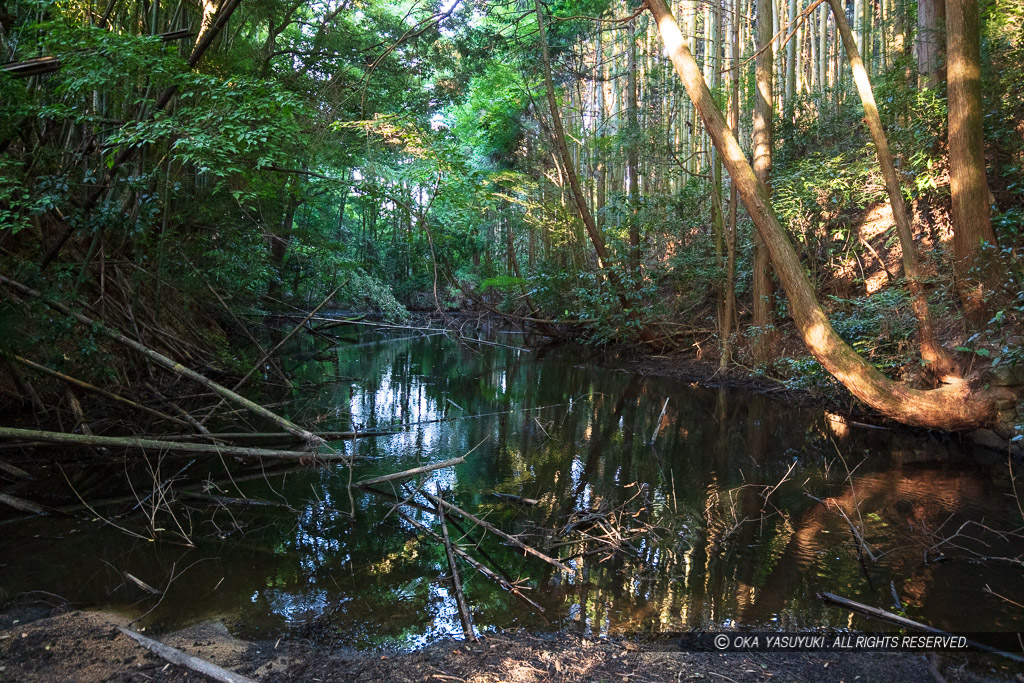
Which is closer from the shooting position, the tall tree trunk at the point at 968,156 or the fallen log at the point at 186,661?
the fallen log at the point at 186,661

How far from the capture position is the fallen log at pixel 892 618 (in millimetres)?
3307

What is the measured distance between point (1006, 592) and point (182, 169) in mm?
10835

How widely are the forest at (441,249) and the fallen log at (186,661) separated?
4.09 feet

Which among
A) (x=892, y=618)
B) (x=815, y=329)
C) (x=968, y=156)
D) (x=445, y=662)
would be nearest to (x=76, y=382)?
(x=445, y=662)

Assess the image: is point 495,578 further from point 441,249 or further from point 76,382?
point 441,249

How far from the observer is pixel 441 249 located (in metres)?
11.8

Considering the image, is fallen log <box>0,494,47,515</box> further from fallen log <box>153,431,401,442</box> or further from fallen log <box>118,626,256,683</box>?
fallen log <box>118,626,256,683</box>

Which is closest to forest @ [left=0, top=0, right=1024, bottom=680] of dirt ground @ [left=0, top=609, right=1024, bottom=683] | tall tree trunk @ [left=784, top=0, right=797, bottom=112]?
dirt ground @ [left=0, top=609, right=1024, bottom=683]

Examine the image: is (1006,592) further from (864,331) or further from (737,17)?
(737,17)

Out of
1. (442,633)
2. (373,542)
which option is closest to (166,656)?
(442,633)

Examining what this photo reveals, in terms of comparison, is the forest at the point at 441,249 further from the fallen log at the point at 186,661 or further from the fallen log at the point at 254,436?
the fallen log at the point at 186,661

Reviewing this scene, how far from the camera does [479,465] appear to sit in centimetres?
697

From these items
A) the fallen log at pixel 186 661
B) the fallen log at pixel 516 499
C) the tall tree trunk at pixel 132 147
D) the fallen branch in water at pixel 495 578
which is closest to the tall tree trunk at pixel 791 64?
the tall tree trunk at pixel 132 147

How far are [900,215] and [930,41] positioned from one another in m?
5.03
